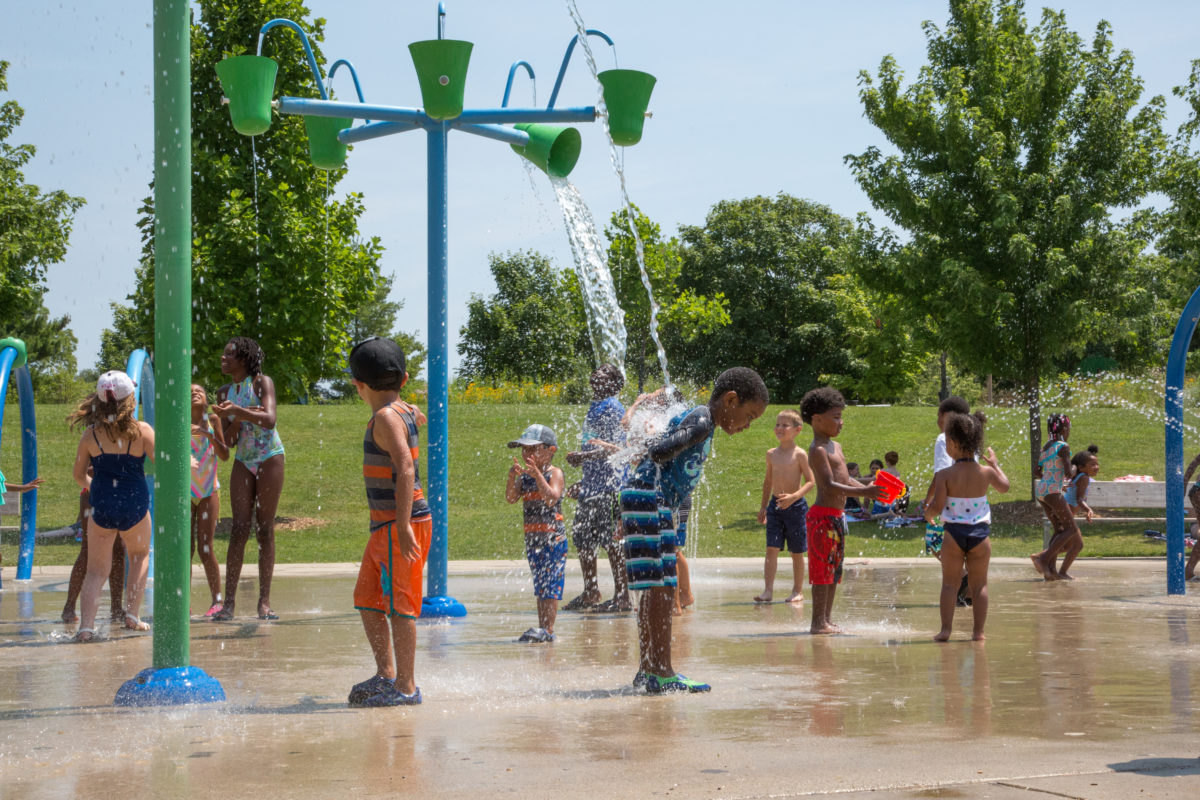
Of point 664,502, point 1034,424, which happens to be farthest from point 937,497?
point 1034,424

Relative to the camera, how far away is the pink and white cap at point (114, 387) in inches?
302

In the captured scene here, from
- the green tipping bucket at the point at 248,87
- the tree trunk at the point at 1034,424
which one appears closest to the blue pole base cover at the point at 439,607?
the green tipping bucket at the point at 248,87

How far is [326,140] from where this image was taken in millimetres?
9820

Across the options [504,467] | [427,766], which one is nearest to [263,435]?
[427,766]

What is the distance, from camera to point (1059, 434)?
12.4 meters

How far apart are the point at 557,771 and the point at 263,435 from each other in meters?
5.17

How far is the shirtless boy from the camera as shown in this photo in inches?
388

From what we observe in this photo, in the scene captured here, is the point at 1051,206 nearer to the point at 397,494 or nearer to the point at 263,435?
the point at 263,435

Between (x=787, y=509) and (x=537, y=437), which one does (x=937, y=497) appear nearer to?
(x=787, y=509)

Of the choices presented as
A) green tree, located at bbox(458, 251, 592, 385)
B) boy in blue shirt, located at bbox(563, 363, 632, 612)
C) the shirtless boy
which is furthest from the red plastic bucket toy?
green tree, located at bbox(458, 251, 592, 385)

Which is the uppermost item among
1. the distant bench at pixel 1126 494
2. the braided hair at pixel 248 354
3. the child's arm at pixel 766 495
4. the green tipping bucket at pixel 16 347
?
the green tipping bucket at pixel 16 347

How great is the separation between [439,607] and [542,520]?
152 cm

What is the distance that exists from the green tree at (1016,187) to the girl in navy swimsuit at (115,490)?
1495cm

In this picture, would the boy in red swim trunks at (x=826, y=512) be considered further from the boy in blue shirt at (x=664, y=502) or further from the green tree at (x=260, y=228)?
the green tree at (x=260, y=228)
